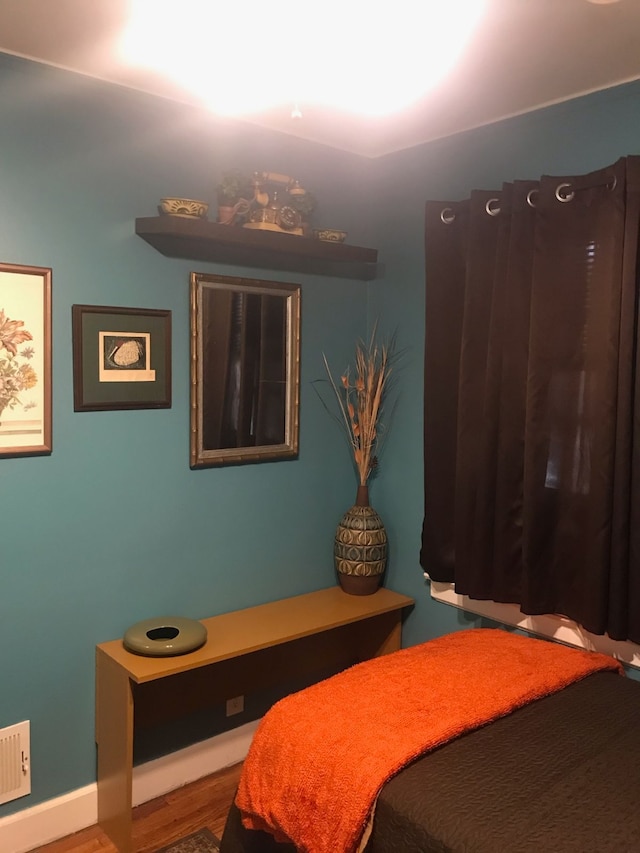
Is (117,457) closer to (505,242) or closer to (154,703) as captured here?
(154,703)

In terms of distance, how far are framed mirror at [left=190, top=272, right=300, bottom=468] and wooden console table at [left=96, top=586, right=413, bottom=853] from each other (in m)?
0.64

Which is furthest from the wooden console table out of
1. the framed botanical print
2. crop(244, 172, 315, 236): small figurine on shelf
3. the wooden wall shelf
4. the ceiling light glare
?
the ceiling light glare

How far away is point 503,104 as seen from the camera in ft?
8.19

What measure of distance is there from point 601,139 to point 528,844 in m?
2.07

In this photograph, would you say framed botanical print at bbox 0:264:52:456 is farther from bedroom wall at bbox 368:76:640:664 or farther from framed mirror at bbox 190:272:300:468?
bedroom wall at bbox 368:76:640:664

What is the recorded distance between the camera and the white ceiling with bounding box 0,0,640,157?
187 cm

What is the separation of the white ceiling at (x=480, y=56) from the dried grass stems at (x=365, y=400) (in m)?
0.92

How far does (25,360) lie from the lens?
2273 millimetres

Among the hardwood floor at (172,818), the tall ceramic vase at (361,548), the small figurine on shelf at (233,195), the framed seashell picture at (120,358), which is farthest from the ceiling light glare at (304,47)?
the hardwood floor at (172,818)

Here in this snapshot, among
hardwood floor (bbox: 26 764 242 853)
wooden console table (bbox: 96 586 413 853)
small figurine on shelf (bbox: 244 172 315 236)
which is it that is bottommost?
hardwood floor (bbox: 26 764 242 853)

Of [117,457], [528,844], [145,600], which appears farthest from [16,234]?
[528,844]

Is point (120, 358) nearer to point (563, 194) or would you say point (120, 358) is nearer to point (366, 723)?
point (366, 723)

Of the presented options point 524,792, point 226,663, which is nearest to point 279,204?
point 226,663

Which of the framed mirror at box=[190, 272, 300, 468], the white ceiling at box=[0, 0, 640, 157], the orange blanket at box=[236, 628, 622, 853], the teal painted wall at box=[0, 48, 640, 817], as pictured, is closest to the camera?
the orange blanket at box=[236, 628, 622, 853]
